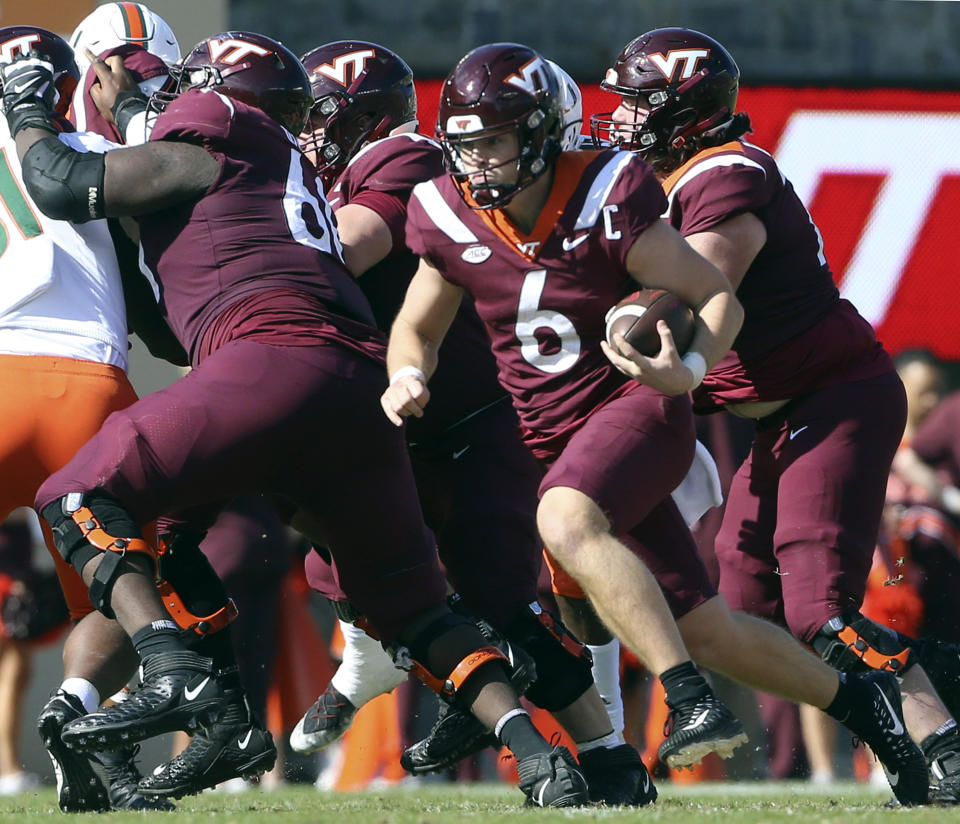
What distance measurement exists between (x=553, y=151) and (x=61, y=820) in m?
1.93

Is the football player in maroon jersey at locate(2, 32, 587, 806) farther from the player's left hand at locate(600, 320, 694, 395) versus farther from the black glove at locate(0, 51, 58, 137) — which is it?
the player's left hand at locate(600, 320, 694, 395)

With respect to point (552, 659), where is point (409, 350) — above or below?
above

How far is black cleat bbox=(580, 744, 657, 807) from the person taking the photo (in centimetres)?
448

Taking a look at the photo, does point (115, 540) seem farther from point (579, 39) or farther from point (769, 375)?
point (579, 39)

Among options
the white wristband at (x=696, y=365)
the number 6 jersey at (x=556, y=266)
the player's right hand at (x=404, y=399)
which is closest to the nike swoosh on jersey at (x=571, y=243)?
the number 6 jersey at (x=556, y=266)

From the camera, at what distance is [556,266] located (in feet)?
13.7

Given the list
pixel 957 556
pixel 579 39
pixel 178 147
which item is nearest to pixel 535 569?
pixel 178 147

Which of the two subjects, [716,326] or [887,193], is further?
[887,193]

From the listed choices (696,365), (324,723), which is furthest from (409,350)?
(324,723)

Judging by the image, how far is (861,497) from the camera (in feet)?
15.0

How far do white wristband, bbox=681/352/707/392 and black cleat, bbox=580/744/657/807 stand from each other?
108 centimetres

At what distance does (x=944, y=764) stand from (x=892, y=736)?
0.84 ft

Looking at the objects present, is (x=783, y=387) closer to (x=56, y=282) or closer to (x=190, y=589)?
(x=190, y=589)


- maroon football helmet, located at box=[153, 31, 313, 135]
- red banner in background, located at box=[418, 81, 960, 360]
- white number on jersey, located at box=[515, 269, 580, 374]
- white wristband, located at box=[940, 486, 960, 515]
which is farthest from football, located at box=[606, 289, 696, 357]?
red banner in background, located at box=[418, 81, 960, 360]
